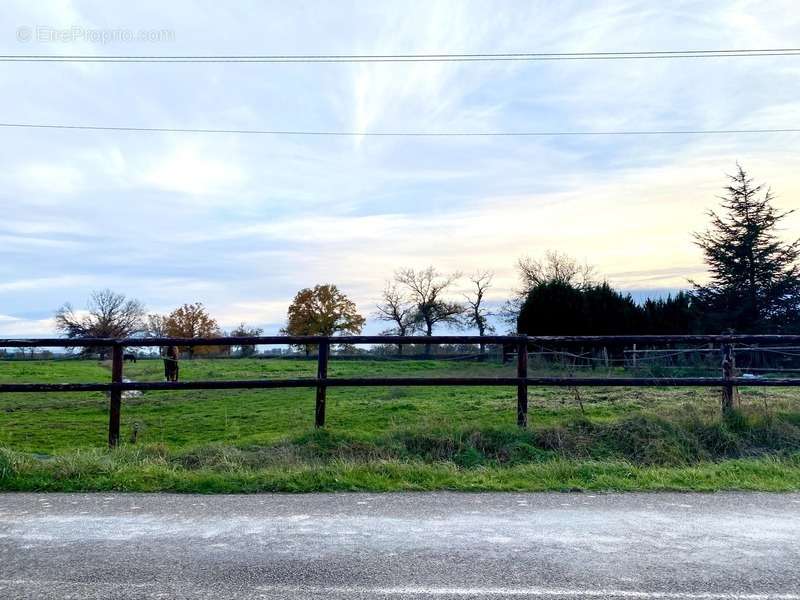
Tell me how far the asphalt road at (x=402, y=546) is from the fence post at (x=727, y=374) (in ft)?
9.39

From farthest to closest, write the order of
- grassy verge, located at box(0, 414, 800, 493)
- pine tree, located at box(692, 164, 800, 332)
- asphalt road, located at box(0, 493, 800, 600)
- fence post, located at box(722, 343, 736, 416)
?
pine tree, located at box(692, 164, 800, 332) < fence post, located at box(722, 343, 736, 416) < grassy verge, located at box(0, 414, 800, 493) < asphalt road, located at box(0, 493, 800, 600)

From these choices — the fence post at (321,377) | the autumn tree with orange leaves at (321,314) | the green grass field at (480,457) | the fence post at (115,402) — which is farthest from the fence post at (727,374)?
the autumn tree with orange leaves at (321,314)

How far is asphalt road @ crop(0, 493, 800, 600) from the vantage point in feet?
12.9

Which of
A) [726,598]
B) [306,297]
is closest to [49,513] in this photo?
[726,598]

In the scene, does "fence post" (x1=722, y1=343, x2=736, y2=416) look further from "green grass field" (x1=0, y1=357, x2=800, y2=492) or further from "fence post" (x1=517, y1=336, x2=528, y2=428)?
"fence post" (x1=517, y1=336, x2=528, y2=428)

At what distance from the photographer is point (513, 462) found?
762 centimetres

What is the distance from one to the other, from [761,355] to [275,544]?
3320cm

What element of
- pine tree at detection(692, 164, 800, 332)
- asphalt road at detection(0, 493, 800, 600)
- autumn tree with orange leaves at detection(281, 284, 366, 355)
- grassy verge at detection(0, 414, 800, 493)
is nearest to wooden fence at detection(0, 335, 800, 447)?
grassy verge at detection(0, 414, 800, 493)

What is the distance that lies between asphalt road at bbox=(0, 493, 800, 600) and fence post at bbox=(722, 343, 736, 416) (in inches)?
113

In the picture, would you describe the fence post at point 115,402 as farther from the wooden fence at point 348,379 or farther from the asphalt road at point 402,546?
the asphalt road at point 402,546

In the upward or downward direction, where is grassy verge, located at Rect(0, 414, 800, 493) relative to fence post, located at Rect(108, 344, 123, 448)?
downward

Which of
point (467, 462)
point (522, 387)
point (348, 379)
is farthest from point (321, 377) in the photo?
point (522, 387)

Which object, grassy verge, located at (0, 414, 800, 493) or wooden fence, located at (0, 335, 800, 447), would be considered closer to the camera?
grassy verge, located at (0, 414, 800, 493)

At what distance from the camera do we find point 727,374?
9.01 m
